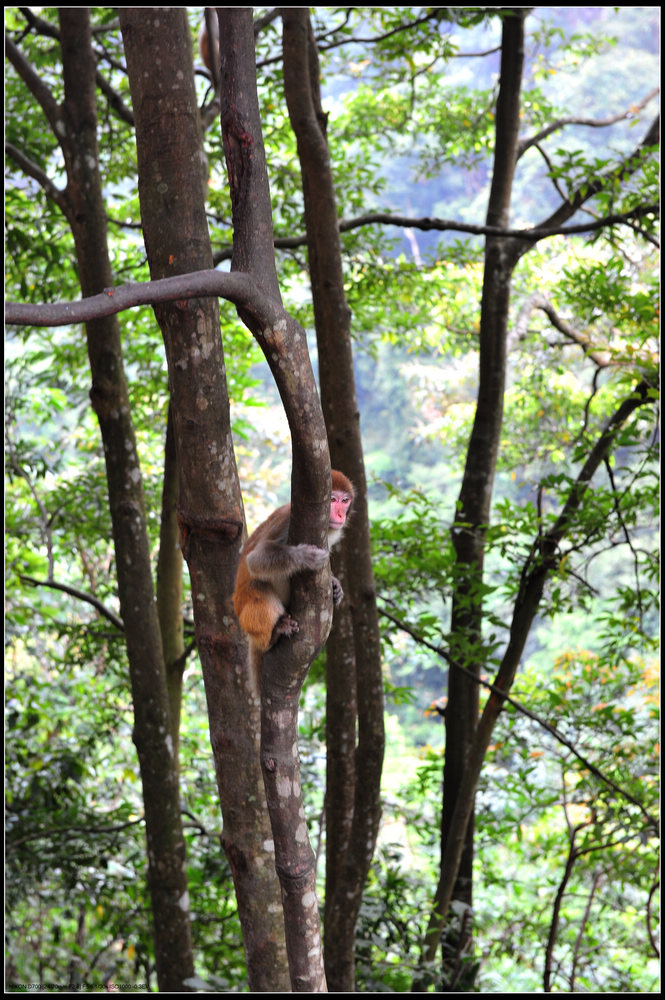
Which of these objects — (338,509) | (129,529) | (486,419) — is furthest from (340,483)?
(486,419)

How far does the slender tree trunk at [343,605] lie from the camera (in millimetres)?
2598

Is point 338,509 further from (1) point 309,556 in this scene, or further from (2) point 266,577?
(1) point 309,556

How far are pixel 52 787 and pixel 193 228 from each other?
317cm

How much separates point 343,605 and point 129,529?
0.87 m

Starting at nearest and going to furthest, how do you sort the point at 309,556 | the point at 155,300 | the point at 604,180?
the point at 155,300
the point at 309,556
the point at 604,180

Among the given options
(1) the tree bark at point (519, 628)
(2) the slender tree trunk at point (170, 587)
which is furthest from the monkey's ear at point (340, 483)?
(2) the slender tree trunk at point (170, 587)

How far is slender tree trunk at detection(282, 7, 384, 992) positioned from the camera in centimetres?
260

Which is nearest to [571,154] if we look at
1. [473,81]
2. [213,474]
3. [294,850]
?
[213,474]

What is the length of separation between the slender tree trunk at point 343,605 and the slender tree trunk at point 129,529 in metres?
0.62

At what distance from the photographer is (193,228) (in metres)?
1.76

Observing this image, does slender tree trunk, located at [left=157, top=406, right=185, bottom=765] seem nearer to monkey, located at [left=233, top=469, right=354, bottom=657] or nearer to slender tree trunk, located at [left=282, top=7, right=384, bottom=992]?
slender tree trunk, located at [left=282, top=7, right=384, bottom=992]

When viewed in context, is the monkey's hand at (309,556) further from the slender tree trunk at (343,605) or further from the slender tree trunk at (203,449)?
the slender tree trunk at (343,605)

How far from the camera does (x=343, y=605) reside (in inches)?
102

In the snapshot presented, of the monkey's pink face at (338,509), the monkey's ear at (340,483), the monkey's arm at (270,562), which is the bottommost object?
the monkey's arm at (270,562)
